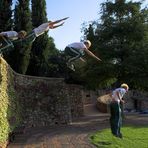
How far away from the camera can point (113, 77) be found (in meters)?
31.4

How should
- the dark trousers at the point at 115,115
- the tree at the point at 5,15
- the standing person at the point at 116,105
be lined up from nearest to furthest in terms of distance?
the standing person at the point at 116,105, the dark trousers at the point at 115,115, the tree at the point at 5,15

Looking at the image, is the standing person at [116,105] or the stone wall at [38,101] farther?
the stone wall at [38,101]

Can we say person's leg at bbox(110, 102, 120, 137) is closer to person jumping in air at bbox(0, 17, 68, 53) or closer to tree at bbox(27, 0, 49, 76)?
person jumping in air at bbox(0, 17, 68, 53)

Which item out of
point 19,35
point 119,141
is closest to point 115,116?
point 119,141

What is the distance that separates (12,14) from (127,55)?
8.21m

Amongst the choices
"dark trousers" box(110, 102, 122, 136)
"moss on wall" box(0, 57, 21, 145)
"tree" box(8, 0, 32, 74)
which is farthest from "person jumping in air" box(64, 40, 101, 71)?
"tree" box(8, 0, 32, 74)

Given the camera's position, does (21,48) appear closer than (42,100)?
No

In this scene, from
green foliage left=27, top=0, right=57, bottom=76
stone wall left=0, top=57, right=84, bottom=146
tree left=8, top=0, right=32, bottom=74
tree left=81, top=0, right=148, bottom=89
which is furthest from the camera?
green foliage left=27, top=0, right=57, bottom=76

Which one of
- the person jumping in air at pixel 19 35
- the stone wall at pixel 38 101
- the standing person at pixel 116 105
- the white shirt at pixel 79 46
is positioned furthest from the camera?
the stone wall at pixel 38 101

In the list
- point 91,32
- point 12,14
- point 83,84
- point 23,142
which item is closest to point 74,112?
point 83,84

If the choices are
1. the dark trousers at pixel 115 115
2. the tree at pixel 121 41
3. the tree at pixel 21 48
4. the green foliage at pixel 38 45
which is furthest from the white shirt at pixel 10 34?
the green foliage at pixel 38 45

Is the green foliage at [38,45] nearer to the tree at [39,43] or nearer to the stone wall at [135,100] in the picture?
the tree at [39,43]

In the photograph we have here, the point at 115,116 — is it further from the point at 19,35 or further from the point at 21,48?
the point at 21,48

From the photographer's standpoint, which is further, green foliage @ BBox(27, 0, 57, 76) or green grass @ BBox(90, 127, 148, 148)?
green foliage @ BBox(27, 0, 57, 76)
